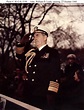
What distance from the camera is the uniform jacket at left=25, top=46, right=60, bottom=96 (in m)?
0.98

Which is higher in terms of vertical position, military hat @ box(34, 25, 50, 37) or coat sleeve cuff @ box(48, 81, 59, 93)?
military hat @ box(34, 25, 50, 37)

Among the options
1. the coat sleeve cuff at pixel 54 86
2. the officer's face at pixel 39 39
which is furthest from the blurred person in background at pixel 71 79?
the officer's face at pixel 39 39

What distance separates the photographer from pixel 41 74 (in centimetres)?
99

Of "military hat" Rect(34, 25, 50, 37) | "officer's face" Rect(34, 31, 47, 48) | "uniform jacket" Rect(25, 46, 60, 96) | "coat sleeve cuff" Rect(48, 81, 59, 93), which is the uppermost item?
"military hat" Rect(34, 25, 50, 37)

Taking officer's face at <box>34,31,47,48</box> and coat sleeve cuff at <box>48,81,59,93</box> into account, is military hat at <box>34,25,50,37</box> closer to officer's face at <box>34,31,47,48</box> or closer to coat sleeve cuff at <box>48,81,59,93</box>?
officer's face at <box>34,31,47,48</box>

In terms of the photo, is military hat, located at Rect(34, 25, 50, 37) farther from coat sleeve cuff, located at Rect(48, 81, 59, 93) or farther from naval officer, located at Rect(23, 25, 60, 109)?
coat sleeve cuff, located at Rect(48, 81, 59, 93)

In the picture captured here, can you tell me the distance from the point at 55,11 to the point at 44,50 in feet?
0.53

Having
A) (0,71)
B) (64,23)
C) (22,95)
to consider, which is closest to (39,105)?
(22,95)

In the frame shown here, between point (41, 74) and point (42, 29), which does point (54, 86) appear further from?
point (42, 29)

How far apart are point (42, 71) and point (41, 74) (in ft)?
0.04

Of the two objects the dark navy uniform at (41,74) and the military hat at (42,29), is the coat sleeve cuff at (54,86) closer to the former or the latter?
the dark navy uniform at (41,74)

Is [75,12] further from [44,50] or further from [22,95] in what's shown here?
[22,95]

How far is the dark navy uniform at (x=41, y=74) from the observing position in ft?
3.21

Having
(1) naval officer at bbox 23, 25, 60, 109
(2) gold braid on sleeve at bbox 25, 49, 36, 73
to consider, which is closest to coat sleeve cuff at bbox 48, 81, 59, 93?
(1) naval officer at bbox 23, 25, 60, 109
